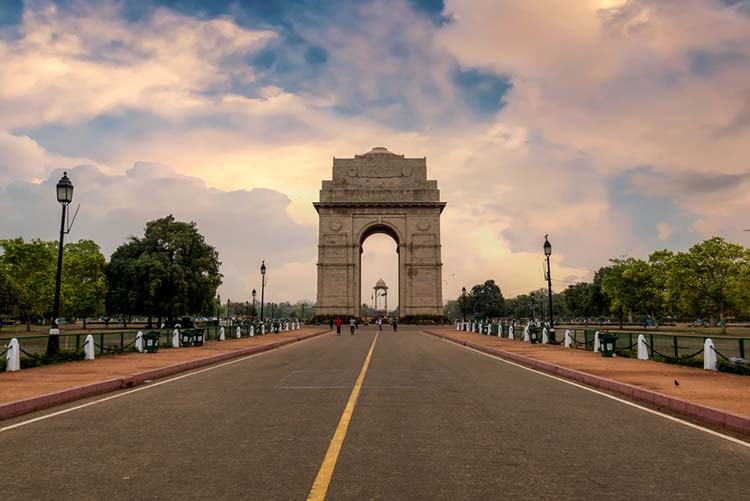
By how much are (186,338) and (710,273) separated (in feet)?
158

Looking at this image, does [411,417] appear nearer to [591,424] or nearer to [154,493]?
[591,424]

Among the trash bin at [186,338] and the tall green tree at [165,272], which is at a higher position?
the tall green tree at [165,272]

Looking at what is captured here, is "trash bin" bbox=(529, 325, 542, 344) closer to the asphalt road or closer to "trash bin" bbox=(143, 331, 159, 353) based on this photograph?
"trash bin" bbox=(143, 331, 159, 353)

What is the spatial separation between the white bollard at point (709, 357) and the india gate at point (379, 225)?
5930 cm

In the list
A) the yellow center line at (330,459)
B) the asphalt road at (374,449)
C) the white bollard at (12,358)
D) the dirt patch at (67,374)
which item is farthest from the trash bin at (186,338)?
the yellow center line at (330,459)

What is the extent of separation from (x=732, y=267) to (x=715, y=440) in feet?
171

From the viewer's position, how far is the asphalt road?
4934 millimetres

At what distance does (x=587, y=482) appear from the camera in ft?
16.8

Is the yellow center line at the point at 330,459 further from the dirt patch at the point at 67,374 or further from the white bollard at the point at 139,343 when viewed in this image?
the white bollard at the point at 139,343

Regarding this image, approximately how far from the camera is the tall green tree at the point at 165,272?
48719 millimetres

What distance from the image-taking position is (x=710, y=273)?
5184 centimetres

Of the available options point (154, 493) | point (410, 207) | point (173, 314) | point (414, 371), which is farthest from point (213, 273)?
point (154, 493)

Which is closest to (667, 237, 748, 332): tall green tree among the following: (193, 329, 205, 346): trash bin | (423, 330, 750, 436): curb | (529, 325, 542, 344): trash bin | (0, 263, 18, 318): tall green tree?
(529, 325, 542, 344): trash bin

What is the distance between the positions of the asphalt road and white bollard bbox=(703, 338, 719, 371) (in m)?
6.15
